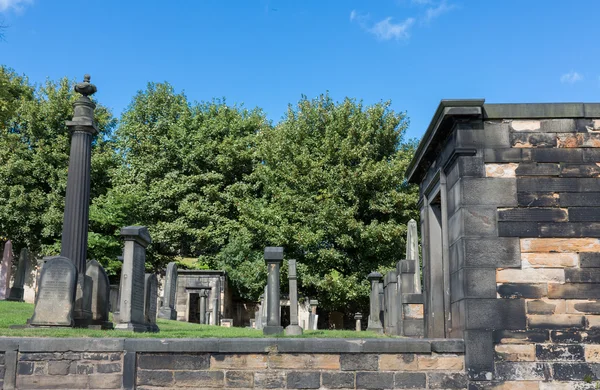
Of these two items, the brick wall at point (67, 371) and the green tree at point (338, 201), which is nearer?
the brick wall at point (67, 371)

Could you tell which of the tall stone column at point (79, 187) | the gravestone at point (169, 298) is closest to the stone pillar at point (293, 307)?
the tall stone column at point (79, 187)

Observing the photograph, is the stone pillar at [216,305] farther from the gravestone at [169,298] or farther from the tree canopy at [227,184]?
the gravestone at [169,298]

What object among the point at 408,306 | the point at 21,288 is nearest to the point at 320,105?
the point at 21,288

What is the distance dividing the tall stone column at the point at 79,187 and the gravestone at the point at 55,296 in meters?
1.11

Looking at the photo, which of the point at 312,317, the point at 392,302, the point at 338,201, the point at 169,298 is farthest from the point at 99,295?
the point at 338,201

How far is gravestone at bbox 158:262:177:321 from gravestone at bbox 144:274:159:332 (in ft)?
26.9

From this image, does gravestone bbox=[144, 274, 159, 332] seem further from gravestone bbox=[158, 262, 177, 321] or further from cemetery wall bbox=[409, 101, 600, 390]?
gravestone bbox=[158, 262, 177, 321]

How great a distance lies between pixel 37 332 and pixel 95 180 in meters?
27.8

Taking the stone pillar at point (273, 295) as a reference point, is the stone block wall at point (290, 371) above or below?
below

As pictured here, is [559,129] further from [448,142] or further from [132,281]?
[132,281]

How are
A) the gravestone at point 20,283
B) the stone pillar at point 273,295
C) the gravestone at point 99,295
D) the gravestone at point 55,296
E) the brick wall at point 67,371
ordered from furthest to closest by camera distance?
1. the gravestone at point 20,283
2. the stone pillar at point 273,295
3. the gravestone at point 99,295
4. the gravestone at point 55,296
5. the brick wall at point 67,371

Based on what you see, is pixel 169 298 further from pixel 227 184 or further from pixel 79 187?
pixel 227 184

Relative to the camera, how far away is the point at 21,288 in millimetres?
21484

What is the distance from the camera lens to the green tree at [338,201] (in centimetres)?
2733
